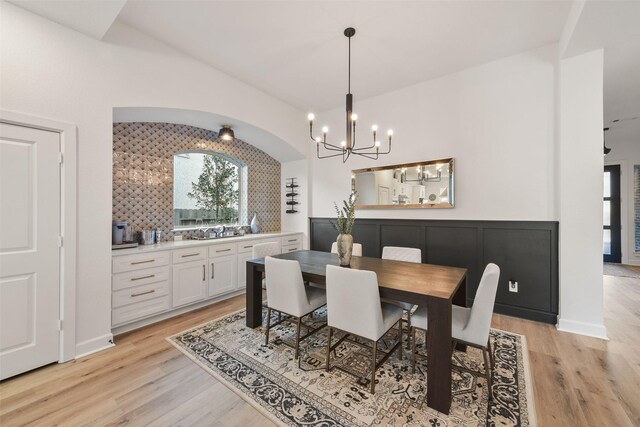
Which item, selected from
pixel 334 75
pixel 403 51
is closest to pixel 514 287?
pixel 403 51

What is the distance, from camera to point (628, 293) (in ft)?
13.6

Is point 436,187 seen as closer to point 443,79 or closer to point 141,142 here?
point 443,79

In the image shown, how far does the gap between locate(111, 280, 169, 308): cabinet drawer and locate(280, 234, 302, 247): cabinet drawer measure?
2.09m

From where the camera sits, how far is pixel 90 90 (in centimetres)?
248

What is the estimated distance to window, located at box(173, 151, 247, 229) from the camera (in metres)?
4.07

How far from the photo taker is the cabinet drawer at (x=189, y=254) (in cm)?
326

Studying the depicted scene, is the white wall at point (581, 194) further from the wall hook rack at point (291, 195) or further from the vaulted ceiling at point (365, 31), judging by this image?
the wall hook rack at point (291, 195)

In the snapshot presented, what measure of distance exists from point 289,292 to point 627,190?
8482mm

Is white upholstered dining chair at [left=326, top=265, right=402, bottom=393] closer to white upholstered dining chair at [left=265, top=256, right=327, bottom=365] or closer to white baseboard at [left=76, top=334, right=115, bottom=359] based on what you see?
white upholstered dining chair at [left=265, top=256, right=327, bottom=365]

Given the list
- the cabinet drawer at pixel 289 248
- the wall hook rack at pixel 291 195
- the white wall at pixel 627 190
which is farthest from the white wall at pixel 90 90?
the white wall at pixel 627 190

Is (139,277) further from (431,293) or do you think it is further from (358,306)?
(431,293)

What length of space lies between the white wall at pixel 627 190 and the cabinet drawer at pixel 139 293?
943cm

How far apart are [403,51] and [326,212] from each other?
2827mm

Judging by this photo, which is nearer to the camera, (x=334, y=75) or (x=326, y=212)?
(x=334, y=75)
